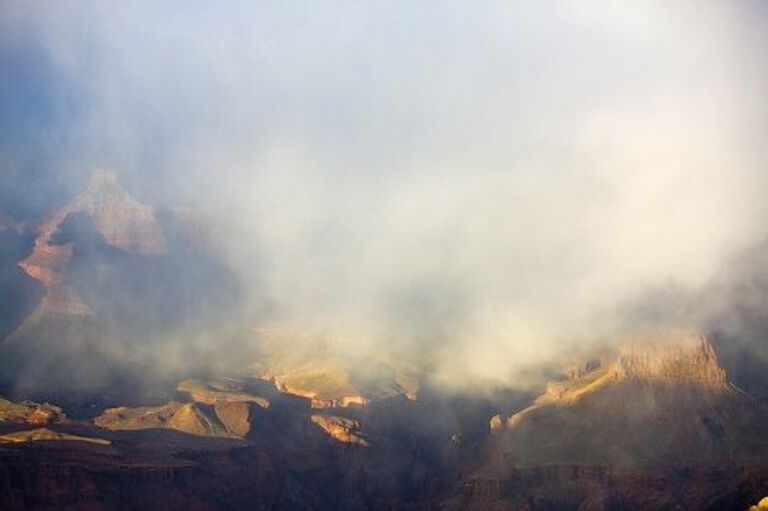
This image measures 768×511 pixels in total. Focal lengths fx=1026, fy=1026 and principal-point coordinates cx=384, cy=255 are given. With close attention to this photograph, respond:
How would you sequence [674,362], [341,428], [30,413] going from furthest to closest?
1. [341,428]
2. [674,362]
3. [30,413]

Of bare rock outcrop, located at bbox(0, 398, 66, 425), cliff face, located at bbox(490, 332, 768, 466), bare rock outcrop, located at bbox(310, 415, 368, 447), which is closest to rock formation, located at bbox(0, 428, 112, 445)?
bare rock outcrop, located at bbox(0, 398, 66, 425)

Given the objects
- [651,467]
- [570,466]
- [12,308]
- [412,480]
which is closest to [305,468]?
[412,480]

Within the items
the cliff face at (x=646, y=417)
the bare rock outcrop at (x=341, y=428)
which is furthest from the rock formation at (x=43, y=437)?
the cliff face at (x=646, y=417)

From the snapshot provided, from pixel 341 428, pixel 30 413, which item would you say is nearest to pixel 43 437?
pixel 30 413

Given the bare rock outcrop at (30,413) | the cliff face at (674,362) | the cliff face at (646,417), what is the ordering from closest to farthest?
the cliff face at (646,417)
the bare rock outcrop at (30,413)
the cliff face at (674,362)

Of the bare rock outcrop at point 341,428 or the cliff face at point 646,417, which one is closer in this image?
the cliff face at point 646,417

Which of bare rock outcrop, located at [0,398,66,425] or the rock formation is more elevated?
bare rock outcrop, located at [0,398,66,425]

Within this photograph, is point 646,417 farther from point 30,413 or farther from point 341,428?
point 30,413

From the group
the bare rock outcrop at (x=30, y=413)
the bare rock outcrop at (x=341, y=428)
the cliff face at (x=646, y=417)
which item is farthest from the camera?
the bare rock outcrop at (x=341, y=428)

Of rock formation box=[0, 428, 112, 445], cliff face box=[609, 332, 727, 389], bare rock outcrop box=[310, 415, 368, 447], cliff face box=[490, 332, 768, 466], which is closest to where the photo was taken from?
rock formation box=[0, 428, 112, 445]

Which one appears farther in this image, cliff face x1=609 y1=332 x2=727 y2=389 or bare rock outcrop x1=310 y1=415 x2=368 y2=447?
bare rock outcrop x1=310 y1=415 x2=368 y2=447

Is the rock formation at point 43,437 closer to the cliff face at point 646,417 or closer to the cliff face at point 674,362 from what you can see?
the cliff face at point 646,417

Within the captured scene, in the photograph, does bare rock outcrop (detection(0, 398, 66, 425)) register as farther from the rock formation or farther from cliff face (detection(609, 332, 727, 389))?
cliff face (detection(609, 332, 727, 389))
